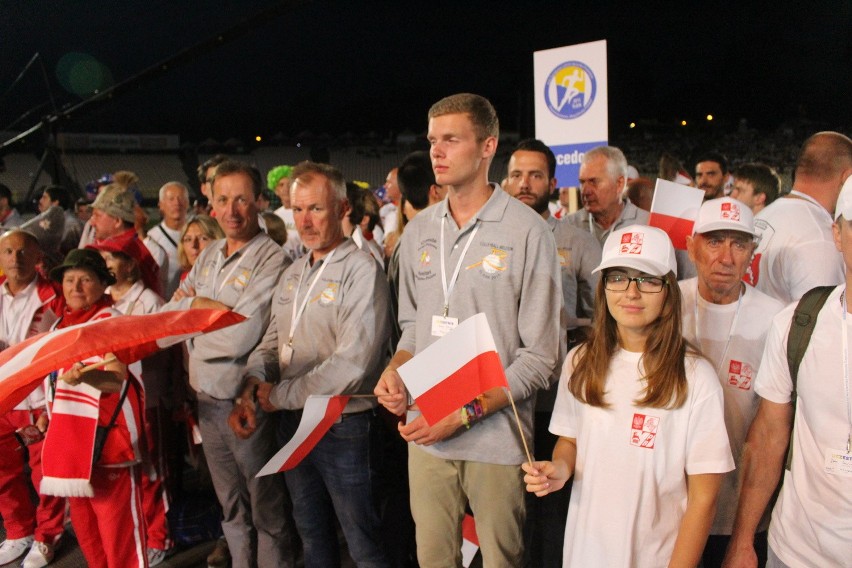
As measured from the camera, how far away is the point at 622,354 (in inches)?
87.0

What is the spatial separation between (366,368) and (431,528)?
745 mm

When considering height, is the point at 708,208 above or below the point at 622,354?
above

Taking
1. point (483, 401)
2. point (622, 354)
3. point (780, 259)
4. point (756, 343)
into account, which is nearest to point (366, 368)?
point (483, 401)

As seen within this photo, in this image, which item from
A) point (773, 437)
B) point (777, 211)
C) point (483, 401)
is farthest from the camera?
point (777, 211)

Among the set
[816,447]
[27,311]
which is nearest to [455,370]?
[816,447]

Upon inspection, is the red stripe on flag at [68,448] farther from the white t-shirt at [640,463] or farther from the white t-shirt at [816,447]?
the white t-shirt at [816,447]

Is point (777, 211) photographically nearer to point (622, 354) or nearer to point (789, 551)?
point (622, 354)

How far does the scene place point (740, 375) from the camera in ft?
7.97

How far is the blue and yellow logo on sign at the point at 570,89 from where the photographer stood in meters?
5.75

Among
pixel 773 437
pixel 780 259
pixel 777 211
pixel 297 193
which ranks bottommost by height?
pixel 773 437

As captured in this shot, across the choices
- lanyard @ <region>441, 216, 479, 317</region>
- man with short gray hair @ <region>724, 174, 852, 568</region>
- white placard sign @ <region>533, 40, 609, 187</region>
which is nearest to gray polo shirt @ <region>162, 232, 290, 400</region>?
lanyard @ <region>441, 216, 479, 317</region>

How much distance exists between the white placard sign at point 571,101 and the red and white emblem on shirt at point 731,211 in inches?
129

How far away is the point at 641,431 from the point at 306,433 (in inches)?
51.2

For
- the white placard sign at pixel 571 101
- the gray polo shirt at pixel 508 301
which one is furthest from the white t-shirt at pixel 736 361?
the white placard sign at pixel 571 101
